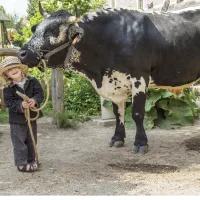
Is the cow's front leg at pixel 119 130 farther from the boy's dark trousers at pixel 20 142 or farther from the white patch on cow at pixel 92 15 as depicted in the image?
the boy's dark trousers at pixel 20 142

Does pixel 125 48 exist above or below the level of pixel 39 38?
below

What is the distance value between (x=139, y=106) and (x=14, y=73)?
1724mm

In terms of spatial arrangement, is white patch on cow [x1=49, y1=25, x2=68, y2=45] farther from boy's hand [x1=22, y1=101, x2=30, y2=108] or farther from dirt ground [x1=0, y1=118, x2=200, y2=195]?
dirt ground [x1=0, y1=118, x2=200, y2=195]

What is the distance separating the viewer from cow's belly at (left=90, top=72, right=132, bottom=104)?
198 inches

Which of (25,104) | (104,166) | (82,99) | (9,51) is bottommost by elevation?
(104,166)

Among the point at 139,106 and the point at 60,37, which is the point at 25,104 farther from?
the point at 139,106

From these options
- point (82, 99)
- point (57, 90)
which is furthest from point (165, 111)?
point (82, 99)

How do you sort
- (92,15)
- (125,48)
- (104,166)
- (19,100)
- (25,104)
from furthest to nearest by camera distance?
(92,15), (125,48), (104,166), (19,100), (25,104)

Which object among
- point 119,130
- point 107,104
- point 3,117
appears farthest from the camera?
point 3,117

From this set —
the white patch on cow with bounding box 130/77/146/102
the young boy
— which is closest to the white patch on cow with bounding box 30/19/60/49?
the young boy

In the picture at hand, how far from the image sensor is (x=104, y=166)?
177 inches

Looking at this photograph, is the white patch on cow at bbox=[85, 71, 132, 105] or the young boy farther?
the white patch on cow at bbox=[85, 71, 132, 105]

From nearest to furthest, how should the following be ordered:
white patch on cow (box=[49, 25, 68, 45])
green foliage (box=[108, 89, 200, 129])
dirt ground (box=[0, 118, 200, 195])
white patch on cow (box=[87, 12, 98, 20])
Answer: dirt ground (box=[0, 118, 200, 195]) → white patch on cow (box=[49, 25, 68, 45]) → white patch on cow (box=[87, 12, 98, 20]) → green foliage (box=[108, 89, 200, 129])

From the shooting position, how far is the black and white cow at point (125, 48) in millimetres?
4781
